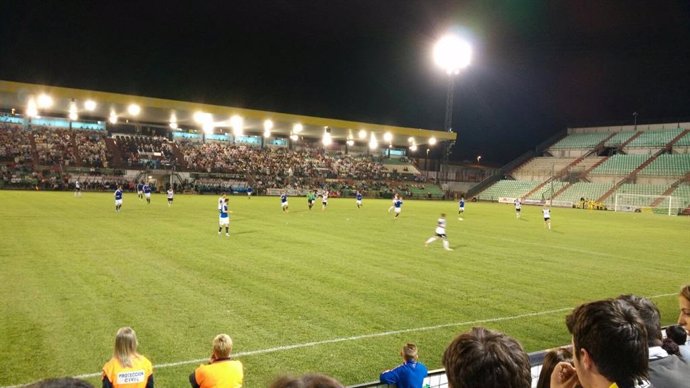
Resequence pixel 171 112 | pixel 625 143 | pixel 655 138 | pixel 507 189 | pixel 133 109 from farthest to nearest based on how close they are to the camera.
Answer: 1. pixel 507 189
2. pixel 625 143
3. pixel 655 138
4. pixel 171 112
5. pixel 133 109

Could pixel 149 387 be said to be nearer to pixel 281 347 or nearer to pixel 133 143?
pixel 281 347

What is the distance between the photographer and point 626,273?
49.9 feet

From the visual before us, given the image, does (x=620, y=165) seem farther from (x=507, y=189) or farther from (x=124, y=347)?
(x=124, y=347)

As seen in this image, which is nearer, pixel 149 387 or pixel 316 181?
pixel 149 387

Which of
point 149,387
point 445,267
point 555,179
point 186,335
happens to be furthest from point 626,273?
point 555,179

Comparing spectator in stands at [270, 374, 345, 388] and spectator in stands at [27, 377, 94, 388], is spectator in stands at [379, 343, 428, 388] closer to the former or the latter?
spectator in stands at [270, 374, 345, 388]

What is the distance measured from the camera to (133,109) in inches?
1956

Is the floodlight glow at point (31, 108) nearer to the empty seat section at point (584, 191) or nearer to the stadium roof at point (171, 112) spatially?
the stadium roof at point (171, 112)

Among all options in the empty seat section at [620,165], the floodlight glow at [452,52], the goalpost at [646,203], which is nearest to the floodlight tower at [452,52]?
the floodlight glow at [452,52]

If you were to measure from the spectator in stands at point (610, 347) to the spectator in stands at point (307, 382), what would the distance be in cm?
149

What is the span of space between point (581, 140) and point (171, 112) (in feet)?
203

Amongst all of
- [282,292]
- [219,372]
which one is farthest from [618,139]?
[219,372]

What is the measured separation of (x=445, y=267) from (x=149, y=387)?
37.3 ft

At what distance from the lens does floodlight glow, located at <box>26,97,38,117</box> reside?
46.7 meters
